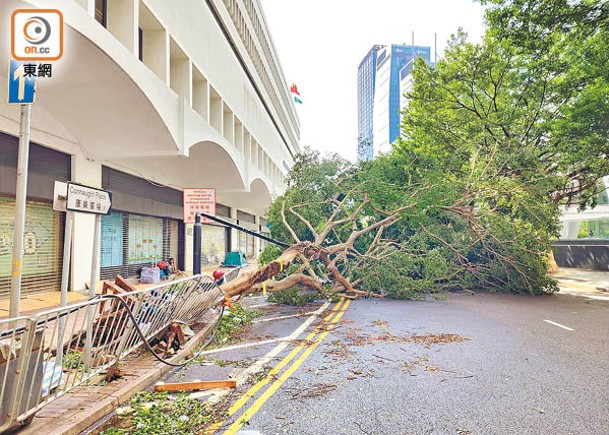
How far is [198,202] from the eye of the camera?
11.1 meters

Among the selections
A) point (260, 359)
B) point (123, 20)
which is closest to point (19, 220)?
point (260, 359)

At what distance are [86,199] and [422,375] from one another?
4732mm

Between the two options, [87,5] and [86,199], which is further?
[87,5]

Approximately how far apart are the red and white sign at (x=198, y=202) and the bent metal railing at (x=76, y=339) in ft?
11.7

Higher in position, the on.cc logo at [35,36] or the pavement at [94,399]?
the on.cc logo at [35,36]

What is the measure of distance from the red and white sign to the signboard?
5.56 meters

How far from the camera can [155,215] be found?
60.8ft

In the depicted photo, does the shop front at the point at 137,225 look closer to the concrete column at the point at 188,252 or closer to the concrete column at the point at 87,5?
the concrete column at the point at 188,252

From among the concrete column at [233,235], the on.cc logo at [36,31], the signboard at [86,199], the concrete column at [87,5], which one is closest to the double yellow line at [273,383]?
the signboard at [86,199]

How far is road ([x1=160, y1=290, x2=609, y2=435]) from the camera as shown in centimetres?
399

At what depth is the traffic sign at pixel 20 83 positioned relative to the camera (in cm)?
465

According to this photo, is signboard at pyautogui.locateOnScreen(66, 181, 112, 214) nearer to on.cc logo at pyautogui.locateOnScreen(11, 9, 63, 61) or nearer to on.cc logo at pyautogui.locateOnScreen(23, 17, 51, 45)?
on.cc logo at pyautogui.locateOnScreen(11, 9, 63, 61)

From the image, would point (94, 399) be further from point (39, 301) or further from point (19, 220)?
point (39, 301)

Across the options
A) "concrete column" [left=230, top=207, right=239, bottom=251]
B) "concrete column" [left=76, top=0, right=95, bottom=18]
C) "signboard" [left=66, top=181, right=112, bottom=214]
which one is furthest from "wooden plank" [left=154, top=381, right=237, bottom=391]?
"concrete column" [left=230, top=207, right=239, bottom=251]
